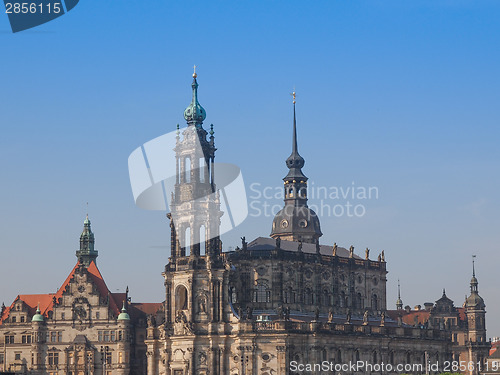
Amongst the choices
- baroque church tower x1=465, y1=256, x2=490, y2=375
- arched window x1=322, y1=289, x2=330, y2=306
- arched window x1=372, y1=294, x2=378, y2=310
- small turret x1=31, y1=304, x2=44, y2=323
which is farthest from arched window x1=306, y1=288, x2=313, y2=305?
baroque church tower x1=465, y1=256, x2=490, y2=375

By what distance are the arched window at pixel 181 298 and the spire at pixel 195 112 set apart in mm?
18244

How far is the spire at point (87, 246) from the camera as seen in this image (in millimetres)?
149875

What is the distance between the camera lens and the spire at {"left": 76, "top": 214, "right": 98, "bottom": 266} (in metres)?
150

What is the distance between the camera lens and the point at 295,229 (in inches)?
5448

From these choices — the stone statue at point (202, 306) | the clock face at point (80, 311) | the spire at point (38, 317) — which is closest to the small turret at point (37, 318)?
the spire at point (38, 317)

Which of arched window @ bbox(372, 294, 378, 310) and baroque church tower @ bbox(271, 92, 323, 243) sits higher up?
baroque church tower @ bbox(271, 92, 323, 243)

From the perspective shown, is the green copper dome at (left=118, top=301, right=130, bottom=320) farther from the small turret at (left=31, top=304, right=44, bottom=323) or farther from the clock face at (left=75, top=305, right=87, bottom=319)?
the small turret at (left=31, top=304, right=44, bottom=323)

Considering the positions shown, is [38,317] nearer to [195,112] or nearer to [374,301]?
[195,112]

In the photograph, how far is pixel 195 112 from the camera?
125 m

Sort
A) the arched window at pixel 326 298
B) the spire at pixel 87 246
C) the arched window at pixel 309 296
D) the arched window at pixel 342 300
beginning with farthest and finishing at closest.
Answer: the spire at pixel 87 246 → the arched window at pixel 342 300 → the arched window at pixel 326 298 → the arched window at pixel 309 296

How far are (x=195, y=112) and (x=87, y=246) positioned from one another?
3407 cm

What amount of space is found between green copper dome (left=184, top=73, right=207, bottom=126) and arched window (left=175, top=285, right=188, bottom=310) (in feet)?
60.5

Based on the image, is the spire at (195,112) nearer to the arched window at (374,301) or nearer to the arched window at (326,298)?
the arched window at (326,298)

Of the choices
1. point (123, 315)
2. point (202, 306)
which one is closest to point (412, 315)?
point (123, 315)
